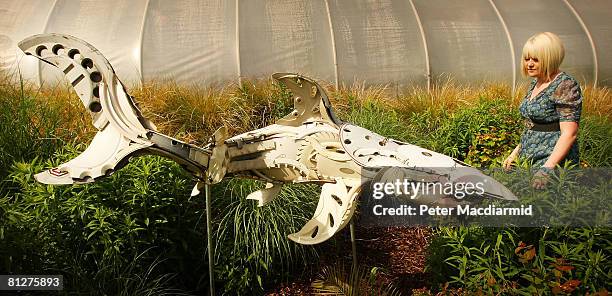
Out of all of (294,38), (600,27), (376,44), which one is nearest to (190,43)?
(294,38)

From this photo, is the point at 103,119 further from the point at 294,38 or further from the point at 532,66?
the point at 294,38

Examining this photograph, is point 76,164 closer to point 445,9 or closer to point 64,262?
point 64,262

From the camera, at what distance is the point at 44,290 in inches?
140

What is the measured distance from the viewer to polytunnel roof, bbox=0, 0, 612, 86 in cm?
742

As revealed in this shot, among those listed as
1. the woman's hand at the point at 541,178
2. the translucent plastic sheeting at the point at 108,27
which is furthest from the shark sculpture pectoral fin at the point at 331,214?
the translucent plastic sheeting at the point at 108,27

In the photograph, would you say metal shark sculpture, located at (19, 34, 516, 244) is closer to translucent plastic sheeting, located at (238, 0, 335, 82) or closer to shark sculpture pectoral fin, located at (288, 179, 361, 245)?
shark sculpture pectoral fin, located at (288, 179, 361, 245)

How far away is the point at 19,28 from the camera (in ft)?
26.3

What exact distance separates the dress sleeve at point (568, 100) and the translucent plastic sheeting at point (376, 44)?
458 cm

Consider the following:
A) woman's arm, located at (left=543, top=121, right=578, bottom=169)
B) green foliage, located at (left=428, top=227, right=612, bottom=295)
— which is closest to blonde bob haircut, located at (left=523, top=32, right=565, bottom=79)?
woman's arm, located at (left=543, top=121, right=578, bottom=169)

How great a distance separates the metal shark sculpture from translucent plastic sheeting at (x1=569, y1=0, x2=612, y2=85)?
682 centimetres

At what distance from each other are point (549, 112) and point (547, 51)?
Answer: 1.13 ft

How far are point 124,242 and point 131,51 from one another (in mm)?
4062

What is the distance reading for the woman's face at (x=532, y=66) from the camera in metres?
3.21

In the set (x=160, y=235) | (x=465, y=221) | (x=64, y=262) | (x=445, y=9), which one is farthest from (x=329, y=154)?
(x=445, y=9)
